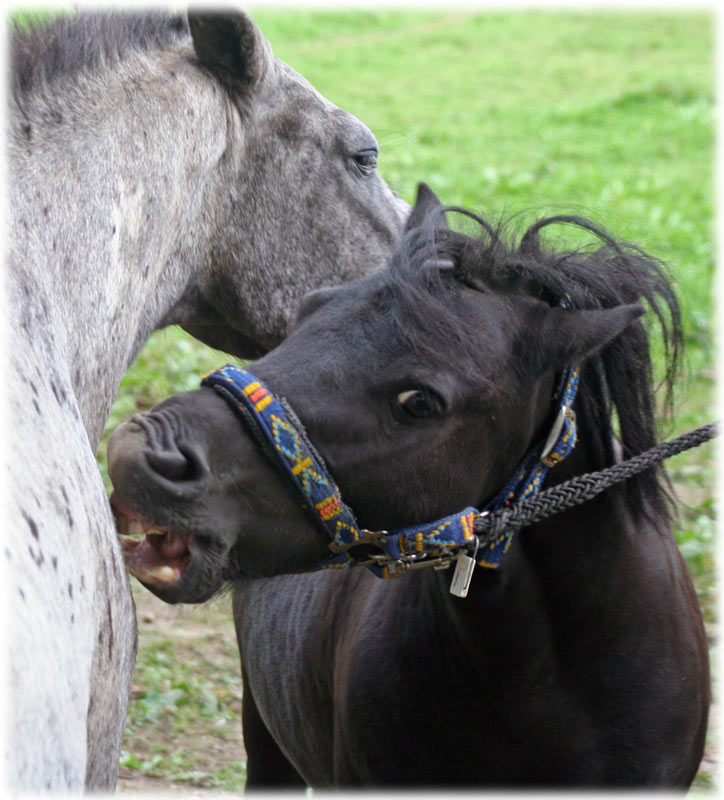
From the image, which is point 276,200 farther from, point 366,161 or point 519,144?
point 519,144

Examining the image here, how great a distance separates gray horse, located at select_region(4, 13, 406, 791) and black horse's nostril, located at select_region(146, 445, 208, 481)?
0.37 feet

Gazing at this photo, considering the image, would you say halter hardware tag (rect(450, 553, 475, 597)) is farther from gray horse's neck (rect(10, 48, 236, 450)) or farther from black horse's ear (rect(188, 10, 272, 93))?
black horse's ear (rect(188, 10, 272, 93))

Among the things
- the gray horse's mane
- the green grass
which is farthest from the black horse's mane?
the green grass

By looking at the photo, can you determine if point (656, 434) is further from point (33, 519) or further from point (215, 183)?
point (33, 519)

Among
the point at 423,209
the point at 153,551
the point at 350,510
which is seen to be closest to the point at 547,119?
the point at 423,209

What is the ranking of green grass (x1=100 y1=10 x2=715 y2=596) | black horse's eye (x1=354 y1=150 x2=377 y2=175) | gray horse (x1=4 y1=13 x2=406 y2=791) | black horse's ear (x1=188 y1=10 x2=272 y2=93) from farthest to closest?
green grass (x1=100 y1=10 x2=715 y2=596) → black horse's eye (x1=354 y1=150 x2=377 y2=175) → black horse's ear (x1=188 y1=10 x2=272 y2=93) → gray horse (x1=4 y1=13 x2=406 y2=791)

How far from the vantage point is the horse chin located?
6.97ft

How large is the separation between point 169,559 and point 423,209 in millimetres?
1148

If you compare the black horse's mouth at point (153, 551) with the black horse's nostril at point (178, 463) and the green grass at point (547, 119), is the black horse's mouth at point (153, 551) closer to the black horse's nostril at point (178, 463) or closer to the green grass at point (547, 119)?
the black horse's nostril at point (178, 463)

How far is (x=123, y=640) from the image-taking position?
206cm

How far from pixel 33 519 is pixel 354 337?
0.79m

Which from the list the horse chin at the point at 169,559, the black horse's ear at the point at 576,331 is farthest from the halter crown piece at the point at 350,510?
the horse chin at the point at 169,559

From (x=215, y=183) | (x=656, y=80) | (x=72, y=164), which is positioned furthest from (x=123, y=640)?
(x=656, y=80)

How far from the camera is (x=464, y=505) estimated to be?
2295 mm
